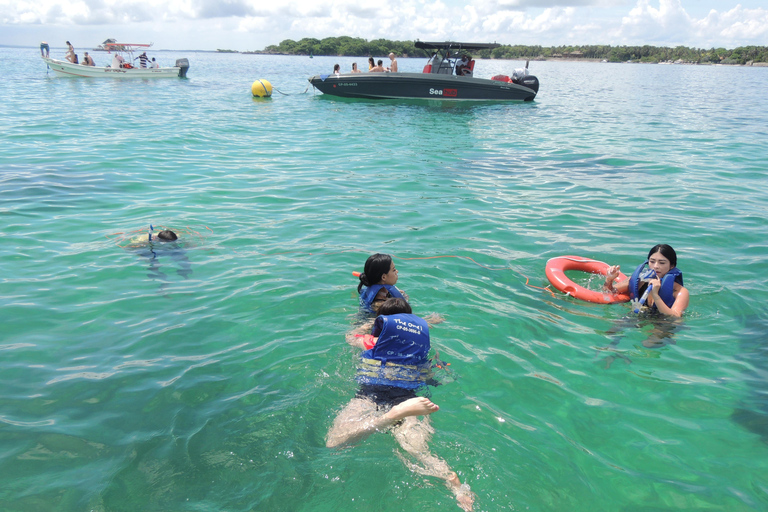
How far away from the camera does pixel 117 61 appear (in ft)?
104

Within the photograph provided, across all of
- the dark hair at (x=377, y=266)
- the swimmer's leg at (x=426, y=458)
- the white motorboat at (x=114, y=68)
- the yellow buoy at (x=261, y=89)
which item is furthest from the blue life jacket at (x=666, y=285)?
the white motorboat at (x=114, y=68)

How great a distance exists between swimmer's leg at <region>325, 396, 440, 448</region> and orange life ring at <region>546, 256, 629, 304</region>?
3.15m

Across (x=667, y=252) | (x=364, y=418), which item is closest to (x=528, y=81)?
(x=667, y=252)

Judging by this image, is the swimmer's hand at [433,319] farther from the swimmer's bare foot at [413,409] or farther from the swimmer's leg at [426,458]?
the swimmer's bare foot at [413,409]

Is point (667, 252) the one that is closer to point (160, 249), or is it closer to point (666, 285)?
point (666, 285)

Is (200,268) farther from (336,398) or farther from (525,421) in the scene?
(525,421)

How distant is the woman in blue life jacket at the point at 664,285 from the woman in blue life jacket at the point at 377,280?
2628 mm

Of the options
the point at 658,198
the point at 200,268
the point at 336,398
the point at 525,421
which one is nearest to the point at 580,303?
the point at 525,421

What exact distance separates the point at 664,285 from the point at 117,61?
3517 centimetres

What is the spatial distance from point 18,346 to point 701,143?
56.2 ft

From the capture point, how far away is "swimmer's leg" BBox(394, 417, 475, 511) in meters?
3.05

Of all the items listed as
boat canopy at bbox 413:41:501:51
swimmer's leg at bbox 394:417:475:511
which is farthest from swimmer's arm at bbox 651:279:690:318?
boat canopy at bbox 413:41:501:51

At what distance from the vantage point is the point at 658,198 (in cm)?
978

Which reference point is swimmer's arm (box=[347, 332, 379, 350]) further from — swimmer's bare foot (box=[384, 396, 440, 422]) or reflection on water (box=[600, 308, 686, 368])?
reflection on water (box=[600, 308, 686, 368])
